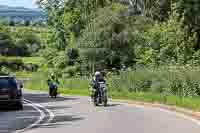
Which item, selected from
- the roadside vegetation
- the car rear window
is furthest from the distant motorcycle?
the car rear window

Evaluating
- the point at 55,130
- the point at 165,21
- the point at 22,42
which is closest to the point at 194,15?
the point at 165,21

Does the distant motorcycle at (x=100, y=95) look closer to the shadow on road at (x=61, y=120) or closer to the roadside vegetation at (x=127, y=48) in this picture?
the roadside vegetation at (x=127, y=48)

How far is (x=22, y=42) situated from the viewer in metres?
155

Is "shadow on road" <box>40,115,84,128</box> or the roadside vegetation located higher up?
the roadside vegetation

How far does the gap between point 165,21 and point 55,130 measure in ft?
155

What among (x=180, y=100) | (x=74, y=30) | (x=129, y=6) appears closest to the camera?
(x=180, y=100)

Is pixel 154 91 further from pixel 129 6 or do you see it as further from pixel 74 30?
pixel 74 30

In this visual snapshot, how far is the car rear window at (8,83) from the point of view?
→ 3206 cm

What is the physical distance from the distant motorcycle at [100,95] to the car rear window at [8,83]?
3772 mm

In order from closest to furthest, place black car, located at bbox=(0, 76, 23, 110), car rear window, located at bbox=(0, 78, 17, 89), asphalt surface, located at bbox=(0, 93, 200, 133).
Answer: asphalt surface, located at bbox=(0, 93, 200, 133)
black car, located at bbox=(0, 76, 23, 110)
car rear window, located at bbox=(0, 78, 17, 89)

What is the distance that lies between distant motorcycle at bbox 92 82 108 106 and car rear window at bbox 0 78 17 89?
3.77 meters

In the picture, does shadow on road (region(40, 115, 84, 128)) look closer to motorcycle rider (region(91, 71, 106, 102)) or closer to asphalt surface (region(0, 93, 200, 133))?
asphalt surface (region(0, 93, 200, 133))

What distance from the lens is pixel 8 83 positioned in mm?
32281

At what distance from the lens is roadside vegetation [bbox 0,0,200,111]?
3991cm
